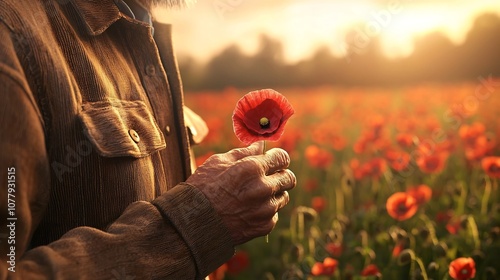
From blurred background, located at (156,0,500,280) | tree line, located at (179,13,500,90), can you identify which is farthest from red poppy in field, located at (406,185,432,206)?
tree line, located at (179,13,500,90)

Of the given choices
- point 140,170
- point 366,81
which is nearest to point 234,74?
point 366,81

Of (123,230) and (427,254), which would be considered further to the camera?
(427,254)

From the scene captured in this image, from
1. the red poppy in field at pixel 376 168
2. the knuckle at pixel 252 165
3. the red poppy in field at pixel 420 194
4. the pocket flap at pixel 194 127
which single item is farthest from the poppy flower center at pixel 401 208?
the knuckle at pixel 252 165

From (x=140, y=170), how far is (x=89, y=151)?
0.12 metres

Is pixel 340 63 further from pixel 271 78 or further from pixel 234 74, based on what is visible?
pixel 234 74

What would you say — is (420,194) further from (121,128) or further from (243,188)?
(121,128)

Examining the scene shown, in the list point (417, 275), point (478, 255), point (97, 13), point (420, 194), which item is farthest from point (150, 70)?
point (420, 194)

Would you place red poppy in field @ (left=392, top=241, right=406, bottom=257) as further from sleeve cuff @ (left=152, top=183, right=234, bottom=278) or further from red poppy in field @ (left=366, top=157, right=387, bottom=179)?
sleeve cuff @ (left=152, top=183, right=234, bottom=278)

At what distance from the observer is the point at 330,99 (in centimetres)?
666

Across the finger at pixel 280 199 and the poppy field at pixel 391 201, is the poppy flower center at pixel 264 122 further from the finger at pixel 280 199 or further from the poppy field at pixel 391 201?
the poppy field at pixel 391 201

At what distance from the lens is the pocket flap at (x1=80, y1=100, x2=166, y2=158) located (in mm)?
1175

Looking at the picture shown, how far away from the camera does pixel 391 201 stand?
8.97 feet

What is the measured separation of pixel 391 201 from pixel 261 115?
5.25ft

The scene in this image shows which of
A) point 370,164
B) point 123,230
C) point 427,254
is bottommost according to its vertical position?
point 427,254
